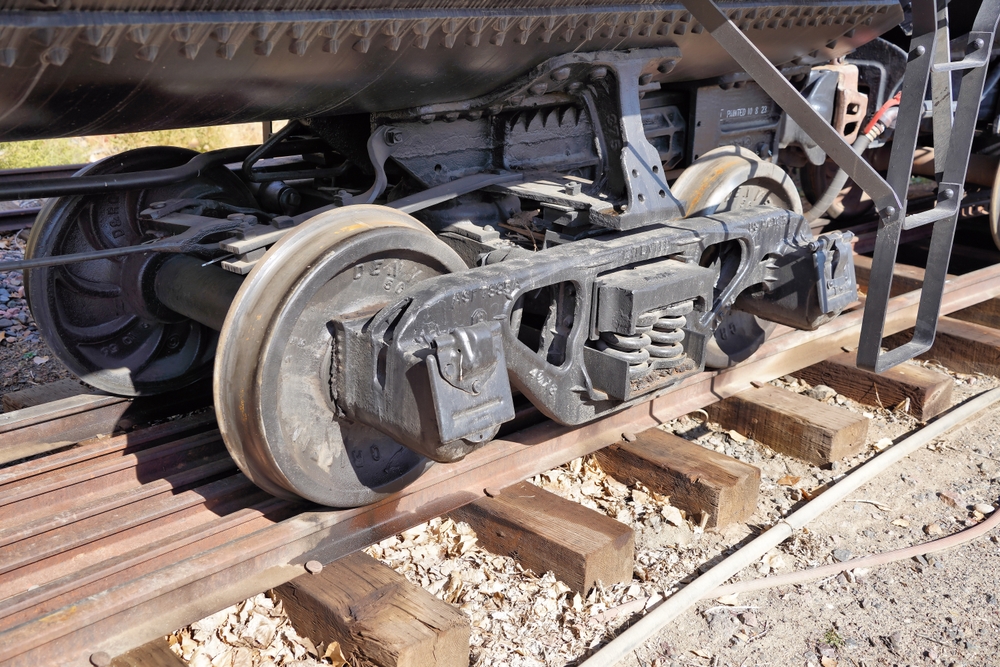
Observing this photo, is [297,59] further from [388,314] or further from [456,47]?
[388,314]

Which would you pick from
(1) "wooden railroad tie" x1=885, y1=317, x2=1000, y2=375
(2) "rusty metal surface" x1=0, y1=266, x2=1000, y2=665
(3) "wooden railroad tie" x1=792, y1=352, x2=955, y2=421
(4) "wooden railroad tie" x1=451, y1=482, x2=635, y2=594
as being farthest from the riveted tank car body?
(1) "wooden railroad tie" x1=885, y1=317, x2=1000, y2=375

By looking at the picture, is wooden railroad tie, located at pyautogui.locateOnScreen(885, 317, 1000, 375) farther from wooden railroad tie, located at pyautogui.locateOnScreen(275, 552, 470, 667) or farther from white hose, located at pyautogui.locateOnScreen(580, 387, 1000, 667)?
wooden railroad tie, located at pyautogui.locateOnScreen(275, 552, 470, 667)

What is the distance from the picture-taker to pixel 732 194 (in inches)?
142

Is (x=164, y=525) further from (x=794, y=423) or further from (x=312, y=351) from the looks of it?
(x=794, y=423)

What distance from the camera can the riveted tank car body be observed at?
2.20 m

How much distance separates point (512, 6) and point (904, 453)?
7.31ft

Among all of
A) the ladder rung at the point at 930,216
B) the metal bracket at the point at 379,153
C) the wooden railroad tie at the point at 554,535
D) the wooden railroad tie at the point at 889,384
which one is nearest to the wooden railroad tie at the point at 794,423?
the wooden railroad tie at the point at 889,384

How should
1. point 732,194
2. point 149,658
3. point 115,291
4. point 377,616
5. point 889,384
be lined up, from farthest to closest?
1. point 889,384
2. point 732,194
3. point 115,291
4. point 377,616
5. point 149,658

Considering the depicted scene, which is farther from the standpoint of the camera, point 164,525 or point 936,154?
point 936,154

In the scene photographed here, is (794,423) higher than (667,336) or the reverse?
the reverse

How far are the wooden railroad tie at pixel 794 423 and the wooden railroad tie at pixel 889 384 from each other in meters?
0.43

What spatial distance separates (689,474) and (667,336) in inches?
19.7

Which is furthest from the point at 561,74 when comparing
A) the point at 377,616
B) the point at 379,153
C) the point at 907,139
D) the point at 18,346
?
the point at 18,346

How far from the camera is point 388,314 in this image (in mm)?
2316
